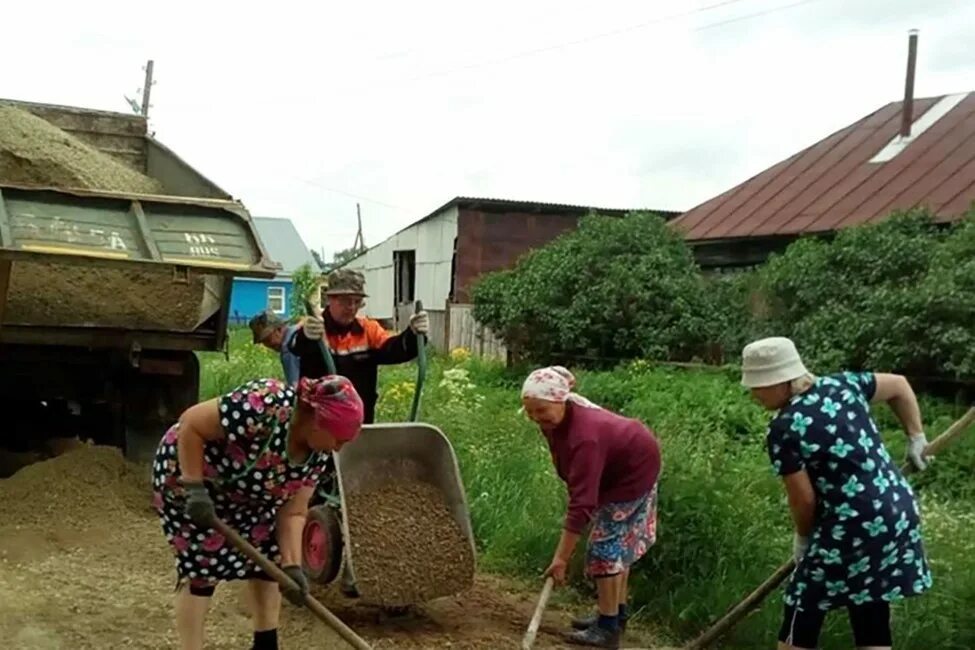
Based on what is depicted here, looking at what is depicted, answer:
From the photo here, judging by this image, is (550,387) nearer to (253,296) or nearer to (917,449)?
(917,449)

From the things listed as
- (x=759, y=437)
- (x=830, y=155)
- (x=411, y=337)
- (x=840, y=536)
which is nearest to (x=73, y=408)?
(x=411, y=337)

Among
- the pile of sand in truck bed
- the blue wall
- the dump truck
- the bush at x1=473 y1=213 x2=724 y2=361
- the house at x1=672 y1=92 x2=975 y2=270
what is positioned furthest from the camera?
the blue wall

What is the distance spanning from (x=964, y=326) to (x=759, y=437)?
209cm

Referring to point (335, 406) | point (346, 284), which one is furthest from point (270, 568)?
point (346, 284)

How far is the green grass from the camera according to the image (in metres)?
4.96

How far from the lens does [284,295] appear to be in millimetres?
41531

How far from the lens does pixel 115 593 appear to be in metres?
5.61

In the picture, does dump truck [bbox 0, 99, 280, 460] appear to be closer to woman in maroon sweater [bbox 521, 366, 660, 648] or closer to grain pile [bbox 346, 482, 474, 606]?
grain pile [bbox 346, 482, 474, 606]

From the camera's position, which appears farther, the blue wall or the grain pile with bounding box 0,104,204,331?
the blue wall

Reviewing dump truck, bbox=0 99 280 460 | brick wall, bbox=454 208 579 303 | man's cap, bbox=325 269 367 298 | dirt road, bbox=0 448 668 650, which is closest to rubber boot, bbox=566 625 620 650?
dirt road, bbox=0 448 668 650

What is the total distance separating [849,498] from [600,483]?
1.47 meters

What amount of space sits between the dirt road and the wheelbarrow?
0.27m

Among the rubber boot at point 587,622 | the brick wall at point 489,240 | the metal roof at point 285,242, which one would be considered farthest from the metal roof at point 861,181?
the metal roof at point 285,242

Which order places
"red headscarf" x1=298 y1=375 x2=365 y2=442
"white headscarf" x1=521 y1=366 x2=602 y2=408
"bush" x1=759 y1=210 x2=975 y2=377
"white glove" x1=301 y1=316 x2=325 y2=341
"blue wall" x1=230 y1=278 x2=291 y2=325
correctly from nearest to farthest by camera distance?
1. "red headscarf" x1=298 y1=375 x2=365 y2=442
2. "white headscarf" x1=521 y1=366 x2=602 y2=408
3. "white glove" x1=301 y1=316 x2=325 y2=341
4. "bush" x1=759 y1=210 x2=975 y2=377
5. "blue wall" x1=230 y1=278 x2=291 y2=325
